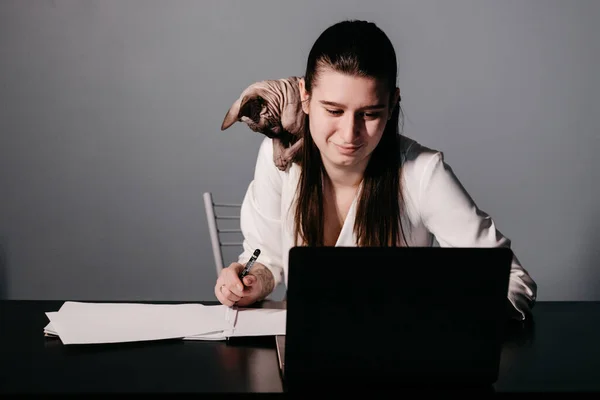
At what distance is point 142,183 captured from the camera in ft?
9.22

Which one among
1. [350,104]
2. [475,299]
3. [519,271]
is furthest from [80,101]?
[475,299]

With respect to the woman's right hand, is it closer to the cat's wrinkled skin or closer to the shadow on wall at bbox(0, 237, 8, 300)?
the cat's wrinkled skin

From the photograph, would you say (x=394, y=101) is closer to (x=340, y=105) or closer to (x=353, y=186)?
(x=340, y=105)

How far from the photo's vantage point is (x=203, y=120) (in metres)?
2.78

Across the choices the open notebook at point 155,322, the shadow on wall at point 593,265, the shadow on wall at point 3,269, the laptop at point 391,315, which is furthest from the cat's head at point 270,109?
the shadow on wall at point 593,265

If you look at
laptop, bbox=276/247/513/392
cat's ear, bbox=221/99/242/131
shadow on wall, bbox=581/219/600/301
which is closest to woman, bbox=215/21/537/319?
cat's ear, bbox=221/99/242/131

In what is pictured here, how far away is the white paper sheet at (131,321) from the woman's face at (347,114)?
0.41 metres

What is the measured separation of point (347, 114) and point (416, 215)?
13.6 inches

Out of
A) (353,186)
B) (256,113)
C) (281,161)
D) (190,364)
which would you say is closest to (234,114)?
(256,113)

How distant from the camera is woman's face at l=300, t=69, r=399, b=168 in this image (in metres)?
1.38

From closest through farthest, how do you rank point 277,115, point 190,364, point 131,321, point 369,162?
point 190,364 < point 131,321 < point 369,162 < point 277,115

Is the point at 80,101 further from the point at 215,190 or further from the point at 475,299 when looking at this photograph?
the point at 475,299

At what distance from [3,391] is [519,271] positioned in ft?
3.16

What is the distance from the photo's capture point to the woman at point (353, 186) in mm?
1376
